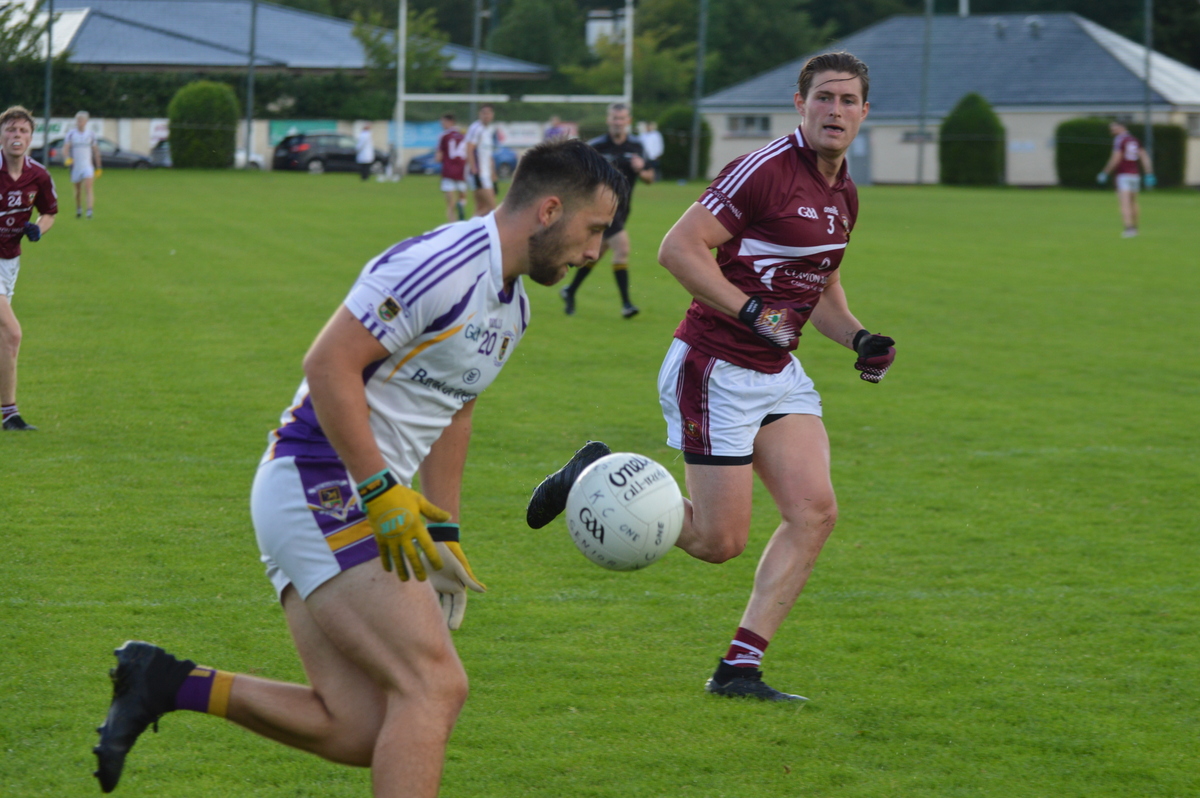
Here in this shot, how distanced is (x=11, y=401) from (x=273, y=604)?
14.2 feet

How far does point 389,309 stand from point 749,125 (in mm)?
60024

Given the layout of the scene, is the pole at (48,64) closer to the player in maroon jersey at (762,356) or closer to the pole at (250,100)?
the pole at (250,100)

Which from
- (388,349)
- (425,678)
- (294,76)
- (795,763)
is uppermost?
(294,76)

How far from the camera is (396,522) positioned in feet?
10.1

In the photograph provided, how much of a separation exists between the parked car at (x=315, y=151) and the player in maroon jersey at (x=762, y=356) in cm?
4719

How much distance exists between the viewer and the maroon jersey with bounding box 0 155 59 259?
891 centimetres

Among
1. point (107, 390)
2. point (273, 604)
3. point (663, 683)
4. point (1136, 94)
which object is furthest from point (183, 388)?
point (1136, 94)

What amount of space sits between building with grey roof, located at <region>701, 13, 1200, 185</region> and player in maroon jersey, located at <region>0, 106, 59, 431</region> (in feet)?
161

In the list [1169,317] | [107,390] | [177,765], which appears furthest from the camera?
[1169,317]

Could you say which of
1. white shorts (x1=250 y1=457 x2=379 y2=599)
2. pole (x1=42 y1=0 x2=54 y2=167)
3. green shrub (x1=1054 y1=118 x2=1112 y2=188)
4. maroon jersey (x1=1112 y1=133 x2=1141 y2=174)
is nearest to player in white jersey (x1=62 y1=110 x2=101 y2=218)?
pole (x1=42 y1=0 x2=54 y2=167)

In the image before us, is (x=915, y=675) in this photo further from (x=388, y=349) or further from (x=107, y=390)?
(x=107, y=390)

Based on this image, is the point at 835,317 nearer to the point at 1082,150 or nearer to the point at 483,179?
the point at 483,179

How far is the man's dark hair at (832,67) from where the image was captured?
4.94 m

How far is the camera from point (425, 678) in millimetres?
3191
